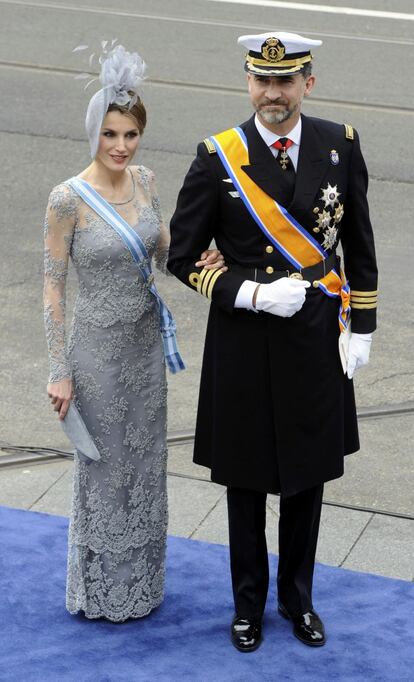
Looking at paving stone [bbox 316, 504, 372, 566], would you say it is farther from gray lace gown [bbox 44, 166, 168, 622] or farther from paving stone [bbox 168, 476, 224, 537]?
gray lace gown [bbox 44, 166, 168, 622]

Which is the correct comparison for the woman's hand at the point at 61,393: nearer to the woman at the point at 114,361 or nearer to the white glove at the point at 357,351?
the woman at the point at 114,361

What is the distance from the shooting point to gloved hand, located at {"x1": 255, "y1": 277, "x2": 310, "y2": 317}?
4.16m

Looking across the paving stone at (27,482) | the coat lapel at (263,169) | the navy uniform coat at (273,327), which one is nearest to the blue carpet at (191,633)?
the paving stone at (27,482)

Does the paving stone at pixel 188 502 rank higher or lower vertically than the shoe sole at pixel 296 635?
lower

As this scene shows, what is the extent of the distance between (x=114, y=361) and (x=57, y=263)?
405 mm

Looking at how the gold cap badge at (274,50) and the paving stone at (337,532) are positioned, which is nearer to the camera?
the gold cap badge at (274,50)

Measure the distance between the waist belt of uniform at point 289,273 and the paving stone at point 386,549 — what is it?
1.41 metres

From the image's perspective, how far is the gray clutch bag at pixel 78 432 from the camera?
457 cm

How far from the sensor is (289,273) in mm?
4277

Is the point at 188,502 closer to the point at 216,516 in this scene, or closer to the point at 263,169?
the point at 216,516

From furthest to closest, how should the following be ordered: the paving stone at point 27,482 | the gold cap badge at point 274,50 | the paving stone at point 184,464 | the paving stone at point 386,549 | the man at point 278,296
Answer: the paving stone at point 184,464, the paving stone at point 27,482, the paving stone at point 386,549, the man at point 278,296, the gold cap badge at point 274,50

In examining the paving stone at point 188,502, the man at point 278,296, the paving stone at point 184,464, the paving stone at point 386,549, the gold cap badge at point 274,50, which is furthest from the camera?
the paving stone at point 184,464

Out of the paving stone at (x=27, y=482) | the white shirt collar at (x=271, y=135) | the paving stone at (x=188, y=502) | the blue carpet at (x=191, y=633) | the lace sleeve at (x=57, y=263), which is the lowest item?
the paving stone at (x=27, y=482)

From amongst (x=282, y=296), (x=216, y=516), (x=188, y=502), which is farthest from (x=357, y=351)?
(x=188, y=502)
